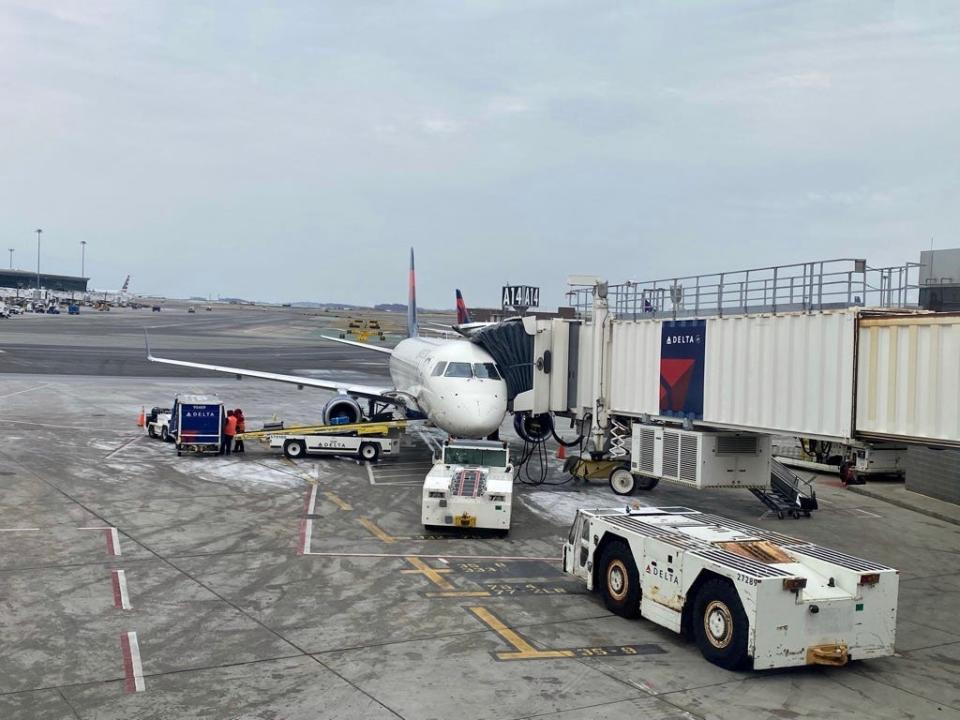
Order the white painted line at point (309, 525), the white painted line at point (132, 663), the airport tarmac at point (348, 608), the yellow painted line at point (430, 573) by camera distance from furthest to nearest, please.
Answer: the white painted line at point (309, 525), the yellow painted line at point (430, 573), the white painted line at point (132, 663), the airport tarmac at point (348, 608)

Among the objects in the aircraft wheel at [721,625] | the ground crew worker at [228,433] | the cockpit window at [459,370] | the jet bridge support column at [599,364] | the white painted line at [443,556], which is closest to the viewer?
the aircraft wheel at [721,625]

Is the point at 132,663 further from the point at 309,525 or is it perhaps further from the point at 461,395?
the point at 461,395

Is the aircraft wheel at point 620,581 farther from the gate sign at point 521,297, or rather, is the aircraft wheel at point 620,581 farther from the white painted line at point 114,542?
the gate sign at point 521,297

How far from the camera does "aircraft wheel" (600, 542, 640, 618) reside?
17953 mm

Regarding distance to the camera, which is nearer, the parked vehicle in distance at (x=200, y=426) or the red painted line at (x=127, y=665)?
the red painted line at (x=127, y=665)

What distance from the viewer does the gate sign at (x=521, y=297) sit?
1649 inches

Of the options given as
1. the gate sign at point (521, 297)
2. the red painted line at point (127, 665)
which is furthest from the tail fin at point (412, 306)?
the red painted line at point (127, 665)

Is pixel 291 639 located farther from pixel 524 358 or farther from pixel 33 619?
pixel 524 358

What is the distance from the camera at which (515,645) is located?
16281 millimetres

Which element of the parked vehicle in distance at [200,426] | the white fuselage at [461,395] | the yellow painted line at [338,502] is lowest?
the yellow painted line at [338,502]

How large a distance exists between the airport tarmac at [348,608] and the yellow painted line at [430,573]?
0.07 metres

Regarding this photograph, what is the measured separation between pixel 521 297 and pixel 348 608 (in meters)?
25.5

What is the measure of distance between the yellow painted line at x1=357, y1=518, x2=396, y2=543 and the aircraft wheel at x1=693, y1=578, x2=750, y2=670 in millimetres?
10192

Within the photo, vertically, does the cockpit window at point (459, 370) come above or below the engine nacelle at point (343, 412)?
above
